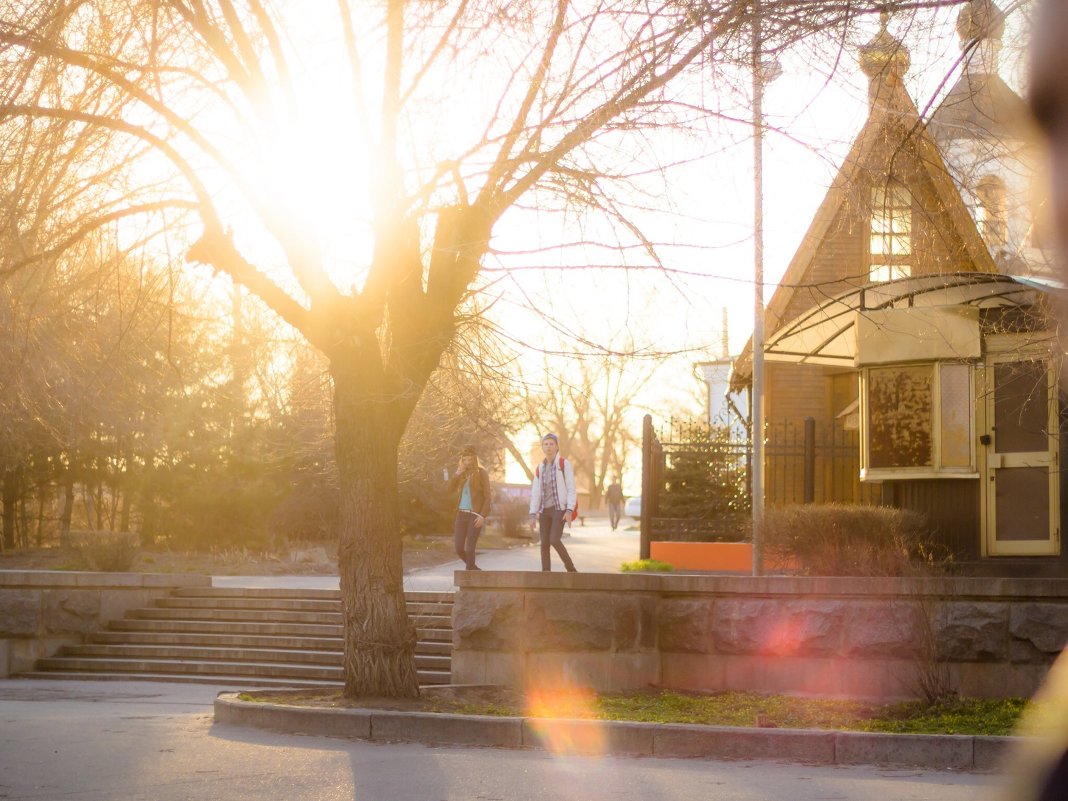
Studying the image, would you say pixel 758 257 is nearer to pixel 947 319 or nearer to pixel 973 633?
pixel 947 319

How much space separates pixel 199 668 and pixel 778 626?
7.16 meters

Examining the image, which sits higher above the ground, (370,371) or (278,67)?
(278,67)

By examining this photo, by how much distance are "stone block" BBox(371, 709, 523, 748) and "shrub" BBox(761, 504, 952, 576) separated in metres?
4.44

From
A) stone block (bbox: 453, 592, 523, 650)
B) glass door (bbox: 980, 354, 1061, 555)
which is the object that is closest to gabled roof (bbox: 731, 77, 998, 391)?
stone block (bbox: 453, 592, 523, 650)

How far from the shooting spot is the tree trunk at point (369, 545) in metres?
10.2

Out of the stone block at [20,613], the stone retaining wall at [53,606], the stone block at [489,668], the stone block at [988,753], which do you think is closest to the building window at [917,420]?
the stone block at [489,668]

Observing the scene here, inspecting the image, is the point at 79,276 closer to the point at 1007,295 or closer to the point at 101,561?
the point at 101,561

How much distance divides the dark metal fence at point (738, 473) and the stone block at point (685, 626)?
8.25 metres

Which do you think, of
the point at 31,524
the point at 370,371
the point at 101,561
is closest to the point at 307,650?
the point at 101,561

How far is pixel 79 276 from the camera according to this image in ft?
33.7

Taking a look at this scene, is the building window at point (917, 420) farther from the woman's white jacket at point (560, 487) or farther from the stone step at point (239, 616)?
the stone step at point (239, 616)

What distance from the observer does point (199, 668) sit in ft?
48.6

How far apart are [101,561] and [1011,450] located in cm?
1233

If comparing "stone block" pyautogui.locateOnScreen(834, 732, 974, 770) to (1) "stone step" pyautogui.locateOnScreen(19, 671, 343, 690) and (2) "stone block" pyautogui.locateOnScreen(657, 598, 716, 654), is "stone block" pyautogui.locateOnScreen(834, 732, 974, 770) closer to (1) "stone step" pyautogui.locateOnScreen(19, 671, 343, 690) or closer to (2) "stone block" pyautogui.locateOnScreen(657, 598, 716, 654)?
(2) "stone block" pyautogui.locateOnScreen(657, 598, 716, 654)
